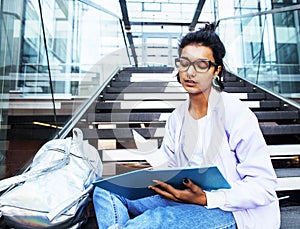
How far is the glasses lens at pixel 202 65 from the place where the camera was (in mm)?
1146

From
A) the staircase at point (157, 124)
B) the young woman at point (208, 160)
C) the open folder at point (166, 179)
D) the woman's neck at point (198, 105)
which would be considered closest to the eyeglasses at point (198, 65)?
the young woman at point (208, 160)

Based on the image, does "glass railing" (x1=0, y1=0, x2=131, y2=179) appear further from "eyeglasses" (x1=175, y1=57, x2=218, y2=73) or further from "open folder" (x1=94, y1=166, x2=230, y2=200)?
"eyeglasses" (x1=175, y1=57, x2=218, y2=73)

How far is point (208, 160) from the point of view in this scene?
1.07 meters

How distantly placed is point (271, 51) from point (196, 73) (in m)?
3.01

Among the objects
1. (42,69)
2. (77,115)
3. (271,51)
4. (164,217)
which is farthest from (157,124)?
(271,51)

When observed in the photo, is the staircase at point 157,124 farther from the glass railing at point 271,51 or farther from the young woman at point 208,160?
the young woman at point 208,160

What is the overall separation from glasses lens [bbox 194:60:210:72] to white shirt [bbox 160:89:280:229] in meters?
0.11

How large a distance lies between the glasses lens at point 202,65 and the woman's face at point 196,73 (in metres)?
0.01

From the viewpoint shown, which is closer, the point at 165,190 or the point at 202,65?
the point at 165,190

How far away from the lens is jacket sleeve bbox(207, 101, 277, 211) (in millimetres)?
904

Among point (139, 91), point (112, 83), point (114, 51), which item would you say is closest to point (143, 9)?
point (114, 51)

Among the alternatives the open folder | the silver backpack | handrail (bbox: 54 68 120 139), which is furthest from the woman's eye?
handrail (bbox: 54 68 120 139)

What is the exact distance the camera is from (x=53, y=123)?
2227mm

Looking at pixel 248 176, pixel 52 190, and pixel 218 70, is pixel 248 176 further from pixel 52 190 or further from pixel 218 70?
pixel 52 190
